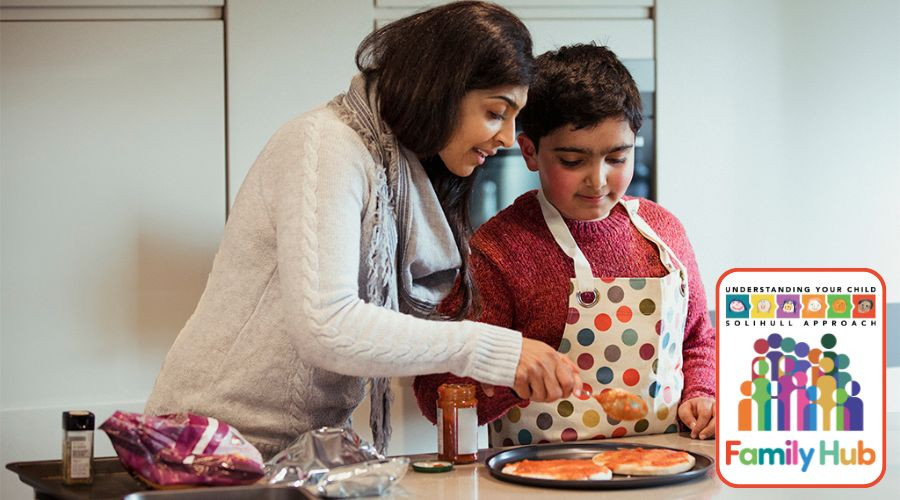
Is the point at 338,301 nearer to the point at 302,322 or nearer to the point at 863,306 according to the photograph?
the point at 302,322

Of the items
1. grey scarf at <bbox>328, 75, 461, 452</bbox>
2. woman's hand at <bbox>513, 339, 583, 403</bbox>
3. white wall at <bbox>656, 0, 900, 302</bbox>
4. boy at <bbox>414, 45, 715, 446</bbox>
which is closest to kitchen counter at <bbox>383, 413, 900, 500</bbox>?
woman's hand at <bbox>513, 339, 583, 403</bbox>

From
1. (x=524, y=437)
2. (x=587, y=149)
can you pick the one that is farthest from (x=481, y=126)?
(x=524, y=437)

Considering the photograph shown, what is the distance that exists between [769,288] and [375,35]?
0.58 m

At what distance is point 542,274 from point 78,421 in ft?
2.44

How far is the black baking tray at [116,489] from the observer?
112cm

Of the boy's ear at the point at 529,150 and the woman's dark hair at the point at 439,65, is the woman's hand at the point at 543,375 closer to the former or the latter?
the woman's dark hair at the point at 439,65

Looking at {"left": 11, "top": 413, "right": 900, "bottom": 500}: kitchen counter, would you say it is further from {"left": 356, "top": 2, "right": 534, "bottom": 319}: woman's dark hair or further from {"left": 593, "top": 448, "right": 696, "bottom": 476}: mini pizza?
{"left": 356, "top": 2, "right": 534, "bottom": 319}: woman's dark hair

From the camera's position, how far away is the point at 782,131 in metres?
2.36

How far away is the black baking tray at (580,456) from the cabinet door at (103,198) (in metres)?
0.92

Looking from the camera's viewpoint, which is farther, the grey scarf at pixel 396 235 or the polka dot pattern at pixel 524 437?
the polka dot pattern at pixel 524 437

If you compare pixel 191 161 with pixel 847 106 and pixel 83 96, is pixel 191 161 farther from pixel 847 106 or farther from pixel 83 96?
pixel 847 106

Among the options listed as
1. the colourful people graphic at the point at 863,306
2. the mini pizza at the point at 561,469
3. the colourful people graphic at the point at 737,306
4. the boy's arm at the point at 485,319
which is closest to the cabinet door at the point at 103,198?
the boy's arm at the point at 485,319

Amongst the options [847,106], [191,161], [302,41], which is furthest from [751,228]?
[191,161]

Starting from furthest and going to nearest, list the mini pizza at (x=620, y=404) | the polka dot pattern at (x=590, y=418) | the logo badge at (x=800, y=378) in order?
1. the polka dot pattern at (x=590, y=418)
2. the mini pizza at (x=620, y=404)
3. the logo badge at (x=800, y=378)
